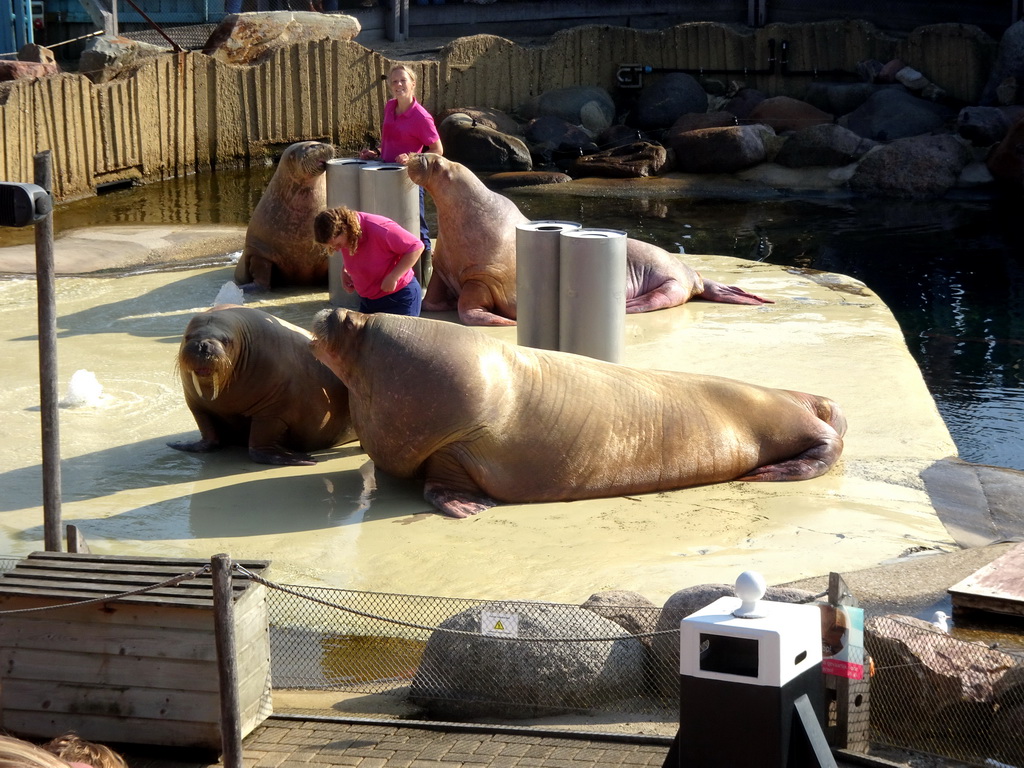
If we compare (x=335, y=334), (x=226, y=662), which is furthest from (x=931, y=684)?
(x=335, y=334)

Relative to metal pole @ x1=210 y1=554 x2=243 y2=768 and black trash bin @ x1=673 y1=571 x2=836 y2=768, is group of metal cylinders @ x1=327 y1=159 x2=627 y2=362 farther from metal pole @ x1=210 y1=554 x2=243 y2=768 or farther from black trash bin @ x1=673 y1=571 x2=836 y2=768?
black trash bin @ x1=673 y1=571 x2=836 y2=768

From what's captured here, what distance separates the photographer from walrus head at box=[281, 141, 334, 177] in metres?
9.03

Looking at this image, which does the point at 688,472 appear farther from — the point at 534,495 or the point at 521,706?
the point at 521,706

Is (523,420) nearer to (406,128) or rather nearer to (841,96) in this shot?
(406,128)

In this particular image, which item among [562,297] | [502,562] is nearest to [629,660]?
[502,562]

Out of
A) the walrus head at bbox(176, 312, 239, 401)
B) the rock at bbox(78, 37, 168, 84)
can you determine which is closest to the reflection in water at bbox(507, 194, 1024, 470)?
the walrus head at bbox(176, 312, 239, 401)

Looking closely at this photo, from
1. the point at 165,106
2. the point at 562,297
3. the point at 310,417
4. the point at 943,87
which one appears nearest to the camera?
the point at 310,417

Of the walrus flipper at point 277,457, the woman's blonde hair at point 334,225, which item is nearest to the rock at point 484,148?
the woman's blonde hair at point 334,225

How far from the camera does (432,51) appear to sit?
2162 centimetres

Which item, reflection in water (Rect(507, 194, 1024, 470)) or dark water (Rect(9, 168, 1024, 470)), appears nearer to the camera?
reflection in water (Rect(507, 194, 1024, 470))

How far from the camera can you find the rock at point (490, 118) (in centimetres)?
1923

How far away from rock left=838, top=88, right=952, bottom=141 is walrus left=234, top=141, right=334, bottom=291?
12031 millimetres

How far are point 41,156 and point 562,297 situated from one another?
3.76 meters

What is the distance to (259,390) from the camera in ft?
19.6
